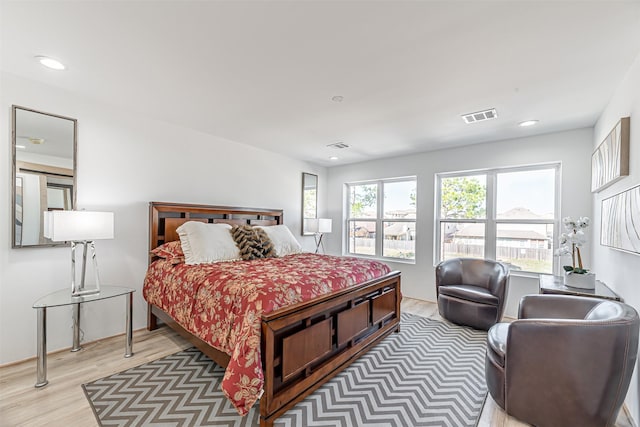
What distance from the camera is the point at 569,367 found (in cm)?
165

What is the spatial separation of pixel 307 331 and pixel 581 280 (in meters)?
2.50

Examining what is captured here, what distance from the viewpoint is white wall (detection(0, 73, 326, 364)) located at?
244 centimetres

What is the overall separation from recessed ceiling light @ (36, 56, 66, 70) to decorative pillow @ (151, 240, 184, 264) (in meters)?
1.82

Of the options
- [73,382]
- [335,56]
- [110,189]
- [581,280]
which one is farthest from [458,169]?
[73,382]

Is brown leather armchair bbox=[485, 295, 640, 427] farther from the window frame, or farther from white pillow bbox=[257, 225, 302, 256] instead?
the window frame

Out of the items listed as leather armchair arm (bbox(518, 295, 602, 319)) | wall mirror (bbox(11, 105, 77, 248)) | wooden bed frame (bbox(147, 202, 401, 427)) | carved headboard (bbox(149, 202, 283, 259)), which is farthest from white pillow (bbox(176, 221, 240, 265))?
leather armchair arm (bbox(518, 295, 602, 319))

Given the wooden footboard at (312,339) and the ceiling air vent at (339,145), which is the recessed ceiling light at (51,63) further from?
the ceiling air vent at (339,145)

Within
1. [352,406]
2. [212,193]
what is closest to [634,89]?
[352,406]

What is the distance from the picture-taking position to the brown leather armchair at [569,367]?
1.57 m

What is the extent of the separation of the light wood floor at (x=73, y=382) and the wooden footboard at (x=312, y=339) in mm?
331

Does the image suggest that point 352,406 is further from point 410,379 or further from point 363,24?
point 363,24

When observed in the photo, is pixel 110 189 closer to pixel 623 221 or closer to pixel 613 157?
pixel 623 221

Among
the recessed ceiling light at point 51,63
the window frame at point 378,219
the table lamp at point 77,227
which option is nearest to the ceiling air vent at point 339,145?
the window frame at point 378,219

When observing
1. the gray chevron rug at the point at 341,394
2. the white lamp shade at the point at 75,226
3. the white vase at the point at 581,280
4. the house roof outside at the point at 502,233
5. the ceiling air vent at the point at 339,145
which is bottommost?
the gray chevron rug at the point at 341,394
